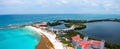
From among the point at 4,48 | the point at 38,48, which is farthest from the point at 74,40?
the point at 4,48

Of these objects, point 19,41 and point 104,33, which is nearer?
point 19,41

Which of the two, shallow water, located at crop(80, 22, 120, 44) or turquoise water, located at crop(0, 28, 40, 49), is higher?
turquoise water, located at crop(0, 28, 40, 49)

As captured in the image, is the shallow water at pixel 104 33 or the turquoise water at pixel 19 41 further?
the shallow water at pixel 104 33

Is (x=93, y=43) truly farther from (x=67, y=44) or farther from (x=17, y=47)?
(x=17, y=47)

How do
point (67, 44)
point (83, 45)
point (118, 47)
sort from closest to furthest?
1. point (83, 45)
2. point (118, 47)
3. point (67, 44)

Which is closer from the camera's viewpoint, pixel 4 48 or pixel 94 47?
→ pixel 94 47

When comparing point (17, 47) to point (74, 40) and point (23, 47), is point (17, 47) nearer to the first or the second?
point (23, 47)

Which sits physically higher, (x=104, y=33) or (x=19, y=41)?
(x=19, y=41)

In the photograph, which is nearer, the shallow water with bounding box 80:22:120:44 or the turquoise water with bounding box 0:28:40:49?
the turquoise water with bounding box 0:28:40:49

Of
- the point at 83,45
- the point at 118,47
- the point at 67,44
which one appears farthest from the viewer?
the point at 67,44

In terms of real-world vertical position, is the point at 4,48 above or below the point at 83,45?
below

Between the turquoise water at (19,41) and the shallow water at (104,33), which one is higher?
the turquoise water at (19,41)
